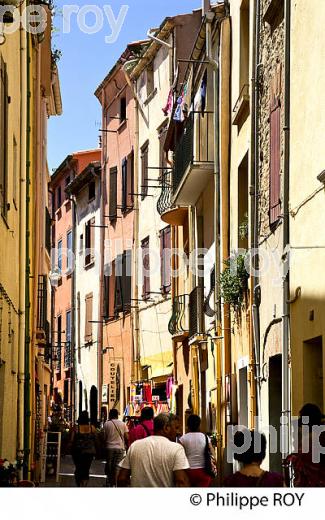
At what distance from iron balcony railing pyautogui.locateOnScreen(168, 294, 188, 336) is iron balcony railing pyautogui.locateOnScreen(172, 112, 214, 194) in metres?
4.04

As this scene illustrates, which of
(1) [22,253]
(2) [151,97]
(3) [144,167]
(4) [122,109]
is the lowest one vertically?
(1) [22,253]

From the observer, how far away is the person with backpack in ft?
65.0

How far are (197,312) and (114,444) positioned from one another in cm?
535

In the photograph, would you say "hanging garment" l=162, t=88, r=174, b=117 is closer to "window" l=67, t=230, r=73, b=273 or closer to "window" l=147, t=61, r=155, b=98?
"window" l=147, t=61, r=155, b=98

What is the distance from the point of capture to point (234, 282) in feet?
60.5

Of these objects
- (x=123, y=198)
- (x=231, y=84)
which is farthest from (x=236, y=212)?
(x=123, y=198)

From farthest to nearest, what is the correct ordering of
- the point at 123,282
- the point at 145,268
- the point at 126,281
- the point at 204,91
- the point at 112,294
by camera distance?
1. the point at 112,294
2. the point at 123,282
3. the point at 126,281
4. the point at 145,268
5. the point at 204,91

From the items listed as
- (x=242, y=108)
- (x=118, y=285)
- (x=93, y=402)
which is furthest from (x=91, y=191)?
(x=242, y=108)

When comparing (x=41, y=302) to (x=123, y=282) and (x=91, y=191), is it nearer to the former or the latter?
(x=123, y=282)

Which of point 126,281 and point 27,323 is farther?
point 126,281

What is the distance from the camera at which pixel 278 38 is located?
15594mm

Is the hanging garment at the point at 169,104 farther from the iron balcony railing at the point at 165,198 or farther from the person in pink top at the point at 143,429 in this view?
the person in pink top at the point at 143,429

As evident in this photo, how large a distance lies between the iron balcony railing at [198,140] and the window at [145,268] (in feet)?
33.5
